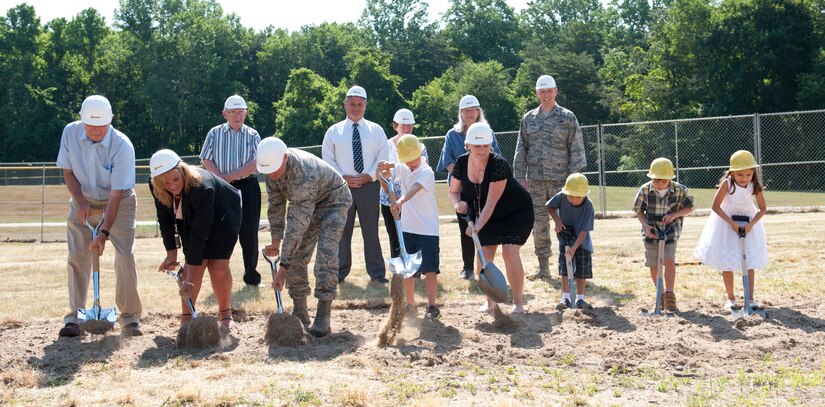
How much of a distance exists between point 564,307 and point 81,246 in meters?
4.40

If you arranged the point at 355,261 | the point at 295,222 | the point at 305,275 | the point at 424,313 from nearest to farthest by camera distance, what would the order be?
1. the point at 295,222
2. the point at 305,275
3. the point at 424,313
4. the point at 355,261

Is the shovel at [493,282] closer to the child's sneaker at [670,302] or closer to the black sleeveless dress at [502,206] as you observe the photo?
the black sleeveless dress at [502,206]

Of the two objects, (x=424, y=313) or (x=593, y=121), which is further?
(x=593, y=121)

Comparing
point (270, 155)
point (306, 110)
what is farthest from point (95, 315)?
point (306, 110)

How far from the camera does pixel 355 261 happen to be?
13.4m

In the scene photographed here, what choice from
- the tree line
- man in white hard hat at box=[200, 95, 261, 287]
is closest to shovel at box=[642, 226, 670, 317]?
man in white hard hat at box=[200, 95, 261, 287]

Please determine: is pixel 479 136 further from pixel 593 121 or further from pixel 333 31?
pixel 333 31

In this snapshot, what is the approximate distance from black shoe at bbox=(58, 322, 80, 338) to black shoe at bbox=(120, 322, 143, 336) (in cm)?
37

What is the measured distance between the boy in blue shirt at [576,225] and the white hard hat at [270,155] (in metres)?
2.92

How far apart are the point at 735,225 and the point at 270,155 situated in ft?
14.0

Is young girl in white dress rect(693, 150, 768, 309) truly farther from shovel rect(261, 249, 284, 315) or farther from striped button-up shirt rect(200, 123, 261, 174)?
striped button-up shirt rect(200, 123, 261, 174)

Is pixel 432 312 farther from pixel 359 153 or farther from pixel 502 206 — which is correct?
pixel 359 153

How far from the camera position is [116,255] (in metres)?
8.18

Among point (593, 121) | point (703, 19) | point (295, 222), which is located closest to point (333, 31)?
point (593, 121)
